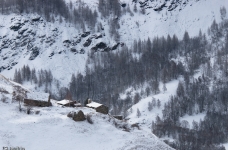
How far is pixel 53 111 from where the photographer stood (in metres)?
66.9

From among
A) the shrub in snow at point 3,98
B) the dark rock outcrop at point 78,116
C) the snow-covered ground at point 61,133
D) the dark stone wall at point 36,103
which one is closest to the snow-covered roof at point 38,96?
the dark stone wall at point 36,103

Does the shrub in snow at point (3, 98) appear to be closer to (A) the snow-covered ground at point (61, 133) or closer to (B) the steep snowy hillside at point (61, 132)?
(B) the steep snowy hillside at point (61, 132)

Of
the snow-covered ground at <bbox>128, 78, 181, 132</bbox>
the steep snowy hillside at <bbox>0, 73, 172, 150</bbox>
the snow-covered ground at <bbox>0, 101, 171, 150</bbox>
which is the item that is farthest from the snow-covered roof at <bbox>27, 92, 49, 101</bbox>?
the snow-covered ground at <bbox>128, 78, 181, 132</bbox>

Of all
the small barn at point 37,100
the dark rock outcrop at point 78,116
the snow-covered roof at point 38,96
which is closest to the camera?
Answer: the dark rock outcrop at point 78,116

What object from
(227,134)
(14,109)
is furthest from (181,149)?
(14,109)

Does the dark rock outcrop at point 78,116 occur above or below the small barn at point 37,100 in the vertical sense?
below

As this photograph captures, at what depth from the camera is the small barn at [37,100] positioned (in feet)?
230

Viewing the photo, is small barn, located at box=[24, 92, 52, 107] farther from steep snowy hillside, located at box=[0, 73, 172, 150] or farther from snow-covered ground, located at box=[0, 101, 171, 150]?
snow-covered ground, located at box=[0, 101, 171, 150]

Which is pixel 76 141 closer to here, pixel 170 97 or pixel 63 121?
pixel 63 121

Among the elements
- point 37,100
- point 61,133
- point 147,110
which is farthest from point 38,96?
point 147,110

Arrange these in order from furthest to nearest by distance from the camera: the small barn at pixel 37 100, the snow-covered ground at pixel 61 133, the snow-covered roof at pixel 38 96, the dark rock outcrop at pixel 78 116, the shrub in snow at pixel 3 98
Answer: the snow-covered roof at pixel 38 96
the small barn at pixel 37 100
the shrub in snow at pixel 3 98
the dark rock outcrop at pixel 78 116
the snow-covered ground at pixel 61 133

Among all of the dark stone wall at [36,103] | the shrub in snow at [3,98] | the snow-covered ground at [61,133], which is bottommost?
the snow-covered ground at [61,133]

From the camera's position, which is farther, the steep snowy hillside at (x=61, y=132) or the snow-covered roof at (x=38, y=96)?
the snow-covered roof at (x=38, y=96)

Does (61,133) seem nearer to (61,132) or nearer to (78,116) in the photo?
(61,132)
